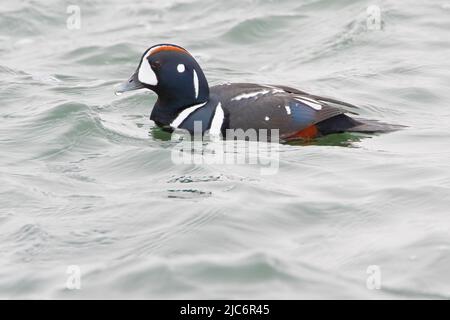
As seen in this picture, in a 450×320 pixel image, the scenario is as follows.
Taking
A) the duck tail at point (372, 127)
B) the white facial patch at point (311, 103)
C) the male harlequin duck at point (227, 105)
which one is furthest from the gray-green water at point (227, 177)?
the white facial patch at point (311, 103)

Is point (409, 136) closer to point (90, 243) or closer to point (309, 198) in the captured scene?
point (309, 198)

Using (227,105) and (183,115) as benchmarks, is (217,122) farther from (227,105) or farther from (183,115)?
(183,115)

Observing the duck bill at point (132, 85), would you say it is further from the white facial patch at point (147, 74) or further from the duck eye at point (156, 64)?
the duck eye at point (156, 64)

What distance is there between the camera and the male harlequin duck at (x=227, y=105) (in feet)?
35.9

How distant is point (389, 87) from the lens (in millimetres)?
13500

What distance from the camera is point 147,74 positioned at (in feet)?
38.5

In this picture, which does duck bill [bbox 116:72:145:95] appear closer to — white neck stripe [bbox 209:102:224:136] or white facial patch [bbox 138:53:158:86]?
white facial patch [bbox 138:53:158:86]

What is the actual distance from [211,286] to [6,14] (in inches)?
432

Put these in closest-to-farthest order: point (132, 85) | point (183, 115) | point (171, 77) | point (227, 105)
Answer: point (227, 105) < point (183, 115) < point (171, 77) < point (132, 85)

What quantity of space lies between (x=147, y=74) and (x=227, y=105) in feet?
3.72

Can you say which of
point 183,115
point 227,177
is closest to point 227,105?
point 183,115

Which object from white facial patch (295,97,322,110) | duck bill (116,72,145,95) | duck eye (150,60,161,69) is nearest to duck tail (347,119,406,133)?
white facial patch (295,97,322,110)

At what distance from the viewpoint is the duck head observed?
11.7 meters
